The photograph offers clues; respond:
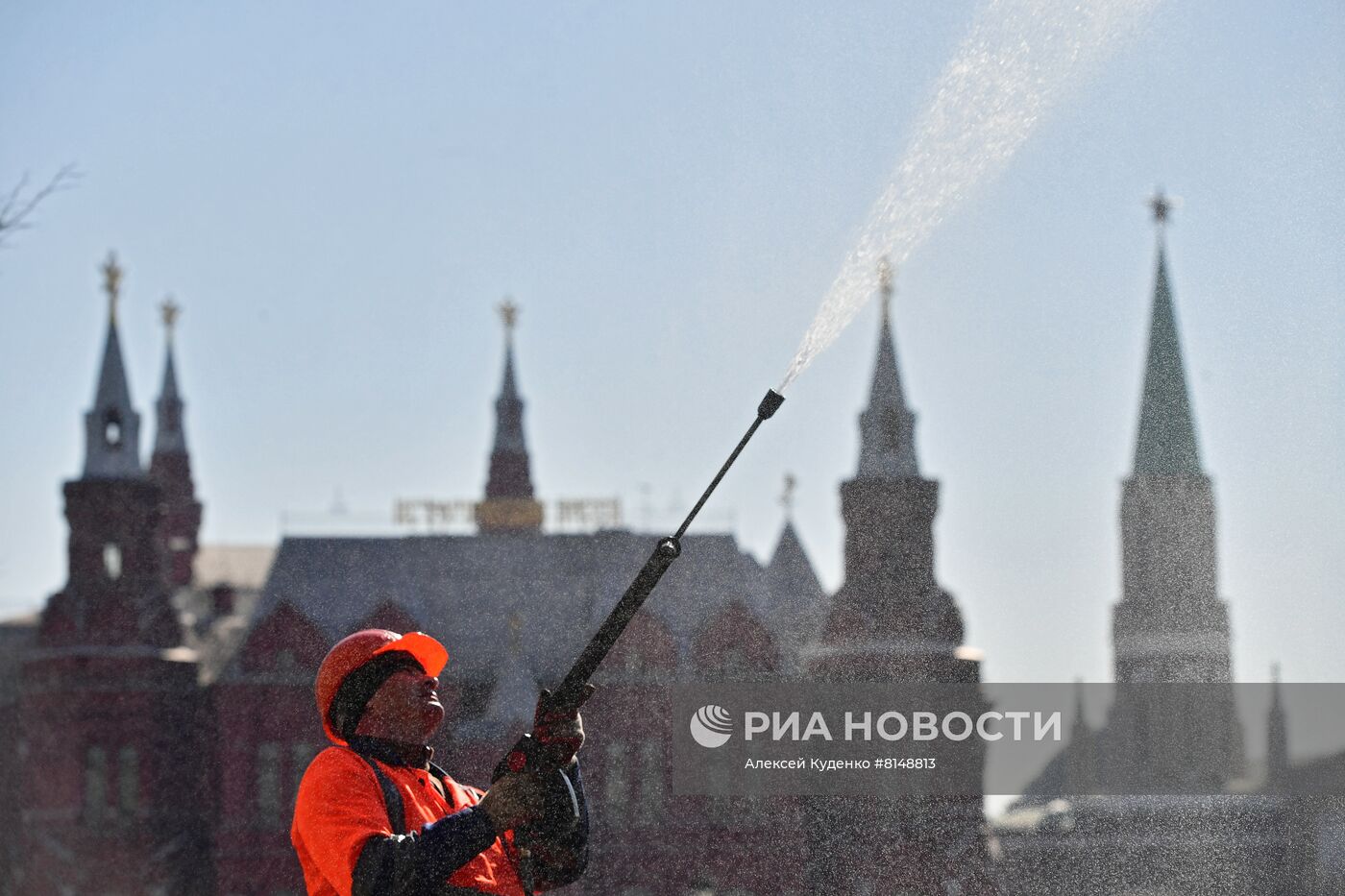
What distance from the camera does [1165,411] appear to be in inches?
1602

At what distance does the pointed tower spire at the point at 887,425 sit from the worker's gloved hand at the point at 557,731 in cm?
3266

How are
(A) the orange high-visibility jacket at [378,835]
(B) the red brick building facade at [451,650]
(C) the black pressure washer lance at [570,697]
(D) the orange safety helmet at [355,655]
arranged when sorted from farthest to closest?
1. (B) the red brick building facade at [451,650]
2. (D) the orange safety helmet at [355,655]
3. (C) the black pressure washer lance at [570,697]
4. (A) the orange high-visibility jacket at [378,835]

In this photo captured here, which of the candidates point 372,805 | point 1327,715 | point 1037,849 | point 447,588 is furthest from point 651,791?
point 372,805

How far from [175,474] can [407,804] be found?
57.9 meters

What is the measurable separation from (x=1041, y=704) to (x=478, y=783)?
12.5 meters

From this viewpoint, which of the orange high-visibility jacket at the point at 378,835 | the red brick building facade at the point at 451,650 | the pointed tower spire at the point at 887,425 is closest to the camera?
the orange high-visibility jacket at the point at 378,835

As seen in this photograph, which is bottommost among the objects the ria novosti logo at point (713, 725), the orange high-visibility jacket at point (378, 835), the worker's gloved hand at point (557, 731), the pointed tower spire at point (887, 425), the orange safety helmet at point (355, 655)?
the orange high-visibility jacket at point (378, 835)

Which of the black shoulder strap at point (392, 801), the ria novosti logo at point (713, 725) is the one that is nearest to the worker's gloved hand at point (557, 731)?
the black shoulder strap at point (392, 801)

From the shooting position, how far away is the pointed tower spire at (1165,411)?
1492 inches

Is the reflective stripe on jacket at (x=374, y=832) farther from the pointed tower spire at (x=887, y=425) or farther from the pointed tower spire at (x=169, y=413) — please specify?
the pointed tower spire at (x=169, y=413)

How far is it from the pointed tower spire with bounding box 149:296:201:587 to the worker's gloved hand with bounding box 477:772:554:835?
5093 cm

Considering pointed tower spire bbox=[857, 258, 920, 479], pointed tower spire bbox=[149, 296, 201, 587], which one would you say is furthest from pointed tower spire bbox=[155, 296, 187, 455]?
pointed tower spire bbox=[857, 258, 920, 479]

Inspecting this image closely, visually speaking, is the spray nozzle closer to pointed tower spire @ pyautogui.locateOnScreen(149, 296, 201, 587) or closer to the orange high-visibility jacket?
the orange high-visibility jacket

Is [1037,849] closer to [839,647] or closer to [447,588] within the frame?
[839,647]
